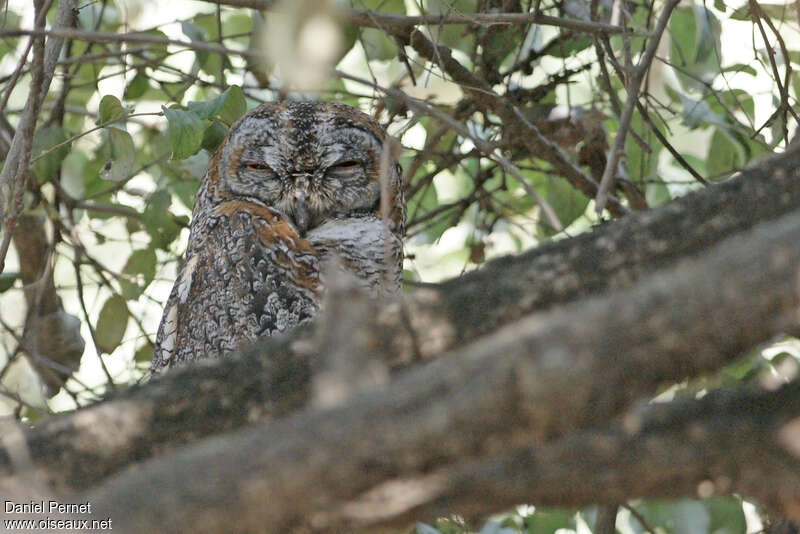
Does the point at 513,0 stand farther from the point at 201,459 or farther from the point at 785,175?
the point at 201,459

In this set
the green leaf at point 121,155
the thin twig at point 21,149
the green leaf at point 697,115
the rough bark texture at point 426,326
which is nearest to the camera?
the rough bark texture at point 426,326

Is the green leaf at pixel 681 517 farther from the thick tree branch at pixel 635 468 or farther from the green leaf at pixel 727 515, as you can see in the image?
the thick tree branch at pixel 635 468

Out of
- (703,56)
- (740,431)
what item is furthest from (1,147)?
(740,431)

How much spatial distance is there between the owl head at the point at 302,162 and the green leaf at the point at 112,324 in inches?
20.8

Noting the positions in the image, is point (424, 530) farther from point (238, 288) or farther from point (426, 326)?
point (426, 326)

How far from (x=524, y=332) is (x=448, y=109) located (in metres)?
3.15

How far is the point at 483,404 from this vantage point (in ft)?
3.88

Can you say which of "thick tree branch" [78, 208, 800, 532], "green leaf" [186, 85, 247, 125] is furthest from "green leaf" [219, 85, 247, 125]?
"thick tree branch" [78, 208, 800, 532]

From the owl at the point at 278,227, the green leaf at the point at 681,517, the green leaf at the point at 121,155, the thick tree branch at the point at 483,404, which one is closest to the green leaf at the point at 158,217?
the owl at the point at 278,227

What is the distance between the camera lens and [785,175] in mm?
1676

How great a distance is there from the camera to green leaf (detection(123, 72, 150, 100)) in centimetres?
393

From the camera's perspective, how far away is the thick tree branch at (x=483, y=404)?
1.18 m

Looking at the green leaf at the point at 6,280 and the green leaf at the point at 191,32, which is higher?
the green leaf at the point at 191,32

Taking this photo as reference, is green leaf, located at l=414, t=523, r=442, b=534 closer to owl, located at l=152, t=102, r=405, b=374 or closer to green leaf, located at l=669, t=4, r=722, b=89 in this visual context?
owl, located at l=152, t=102, r=405, b=374
